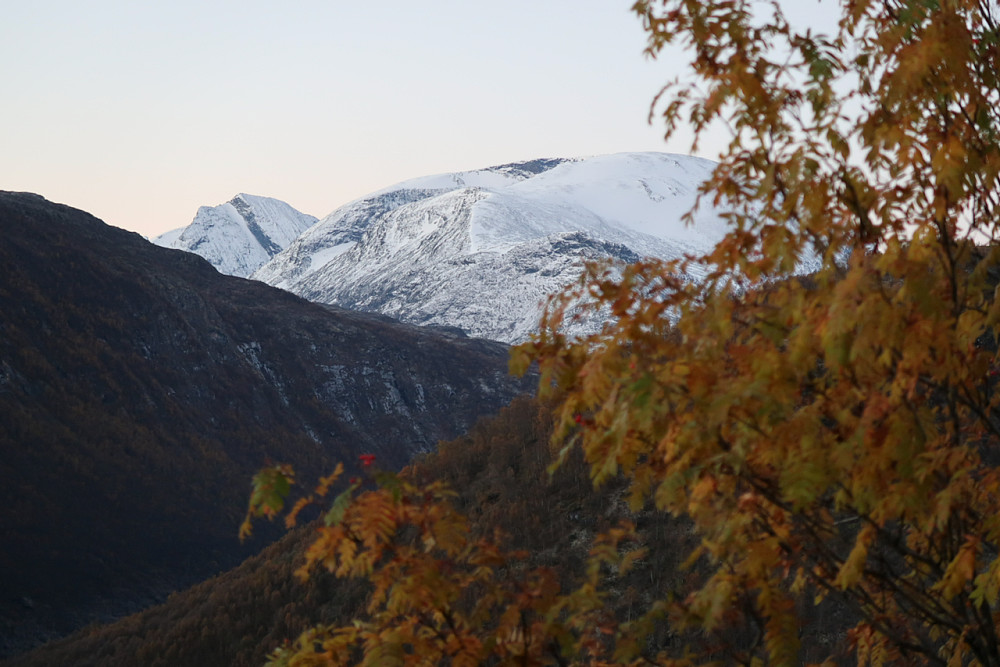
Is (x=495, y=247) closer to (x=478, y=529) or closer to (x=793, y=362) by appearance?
(x=478, y=529)

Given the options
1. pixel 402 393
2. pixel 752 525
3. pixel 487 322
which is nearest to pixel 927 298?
pixel 752 525

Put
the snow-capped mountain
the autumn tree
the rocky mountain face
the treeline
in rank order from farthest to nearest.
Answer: the snow-capped mountain < the rocky mountain face < the treeline < the autumn tree

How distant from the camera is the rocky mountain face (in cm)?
2822

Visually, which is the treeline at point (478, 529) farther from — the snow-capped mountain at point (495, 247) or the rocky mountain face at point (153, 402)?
the snow-capped mountain at point (495, 247)

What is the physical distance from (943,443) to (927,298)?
96 centimetres

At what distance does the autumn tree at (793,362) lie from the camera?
2521 millimetres

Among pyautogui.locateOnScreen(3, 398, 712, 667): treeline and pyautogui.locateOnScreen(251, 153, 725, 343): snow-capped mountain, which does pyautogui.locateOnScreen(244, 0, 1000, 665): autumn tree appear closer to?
A: pyautogui.locateOnScreen(3, 398, 712, 667): treeline

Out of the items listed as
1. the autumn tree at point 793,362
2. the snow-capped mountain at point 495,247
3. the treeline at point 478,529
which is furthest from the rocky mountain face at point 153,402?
the snow-capped mountain at point 495,247

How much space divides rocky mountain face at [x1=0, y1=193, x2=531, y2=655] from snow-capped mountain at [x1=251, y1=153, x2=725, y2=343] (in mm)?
37136

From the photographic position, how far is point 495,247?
128625 mm

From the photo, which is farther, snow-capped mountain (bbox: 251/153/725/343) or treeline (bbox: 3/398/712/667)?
snow-capped mountain (bbox: 251/153/725/343)

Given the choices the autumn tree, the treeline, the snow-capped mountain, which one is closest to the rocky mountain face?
the treeline

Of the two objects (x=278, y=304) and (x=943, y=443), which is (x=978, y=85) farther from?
(x=278, y=304)

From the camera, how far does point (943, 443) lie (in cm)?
304
